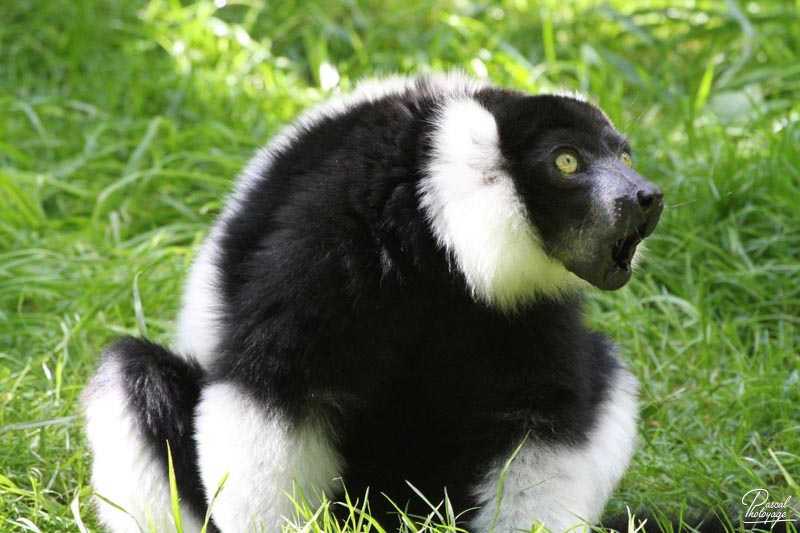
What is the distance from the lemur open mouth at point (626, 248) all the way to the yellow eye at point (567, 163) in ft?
0.96

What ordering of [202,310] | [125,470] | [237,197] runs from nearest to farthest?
[125,470], [202,310], [237,197]

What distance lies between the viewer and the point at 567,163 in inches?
153

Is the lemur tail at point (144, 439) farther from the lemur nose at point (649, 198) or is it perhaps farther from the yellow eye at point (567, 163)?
the lemur nose at point (649, 198)

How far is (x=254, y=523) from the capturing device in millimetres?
3844

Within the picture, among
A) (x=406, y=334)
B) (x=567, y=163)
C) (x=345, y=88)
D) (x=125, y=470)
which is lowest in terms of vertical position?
(x=345, y=88)

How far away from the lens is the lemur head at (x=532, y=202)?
151 inches

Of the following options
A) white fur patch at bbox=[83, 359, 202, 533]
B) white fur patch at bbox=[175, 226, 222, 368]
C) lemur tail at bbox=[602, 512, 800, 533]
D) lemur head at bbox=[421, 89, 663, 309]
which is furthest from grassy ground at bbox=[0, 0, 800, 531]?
lemur head at bbox=[421, 89, 663, 309]

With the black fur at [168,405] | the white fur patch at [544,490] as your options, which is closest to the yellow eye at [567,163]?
the white fur patch at [544,490]

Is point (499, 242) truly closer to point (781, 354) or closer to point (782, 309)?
point (781, 354)

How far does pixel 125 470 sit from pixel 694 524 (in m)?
2.09

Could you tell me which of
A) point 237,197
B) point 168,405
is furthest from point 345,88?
point 168,405

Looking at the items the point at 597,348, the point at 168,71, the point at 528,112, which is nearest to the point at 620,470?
the point at 597,348

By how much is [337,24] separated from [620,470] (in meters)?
5.20

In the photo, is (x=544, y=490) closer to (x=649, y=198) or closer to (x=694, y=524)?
(x=694, y=524)
